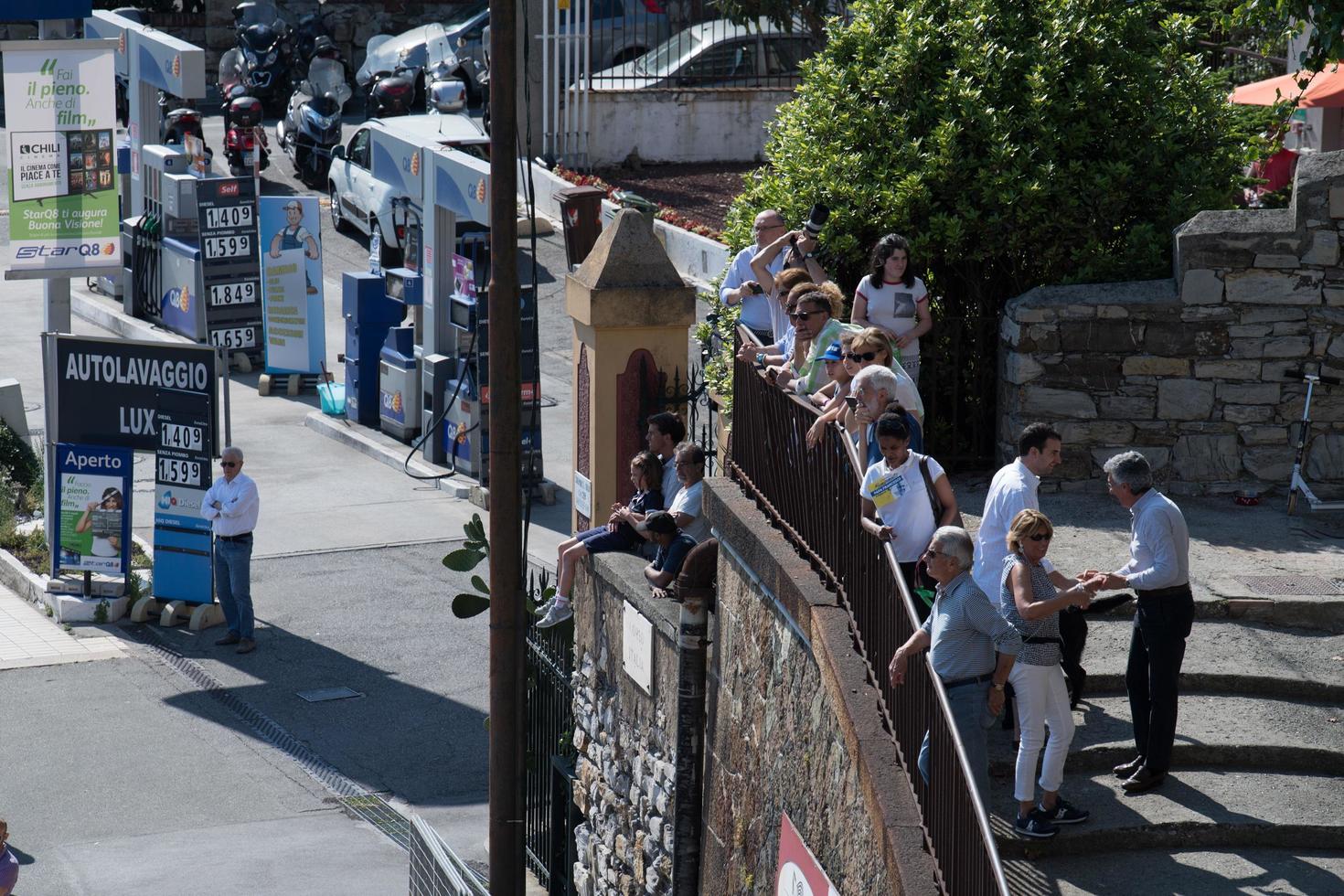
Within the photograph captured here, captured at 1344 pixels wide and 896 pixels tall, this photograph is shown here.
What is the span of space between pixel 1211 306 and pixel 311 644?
7.86m

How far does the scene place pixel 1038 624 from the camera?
22.5ft

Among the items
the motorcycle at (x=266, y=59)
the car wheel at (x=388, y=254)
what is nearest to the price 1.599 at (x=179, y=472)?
the car wheel at (x=388, y=254)

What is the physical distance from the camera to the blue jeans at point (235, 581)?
14.4 meters

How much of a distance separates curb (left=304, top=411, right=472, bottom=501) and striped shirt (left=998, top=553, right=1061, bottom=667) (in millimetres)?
11637

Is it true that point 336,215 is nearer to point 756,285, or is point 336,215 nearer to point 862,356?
point 756,285

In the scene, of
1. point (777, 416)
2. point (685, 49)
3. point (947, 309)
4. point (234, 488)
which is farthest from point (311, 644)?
point (685, 49)

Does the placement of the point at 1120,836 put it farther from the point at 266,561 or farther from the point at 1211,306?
the point at 266,561

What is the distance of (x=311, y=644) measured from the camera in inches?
575

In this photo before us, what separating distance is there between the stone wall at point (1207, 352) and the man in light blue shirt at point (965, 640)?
4.37 m

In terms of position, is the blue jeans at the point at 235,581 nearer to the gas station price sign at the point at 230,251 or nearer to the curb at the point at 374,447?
the curb at the point at 374,447

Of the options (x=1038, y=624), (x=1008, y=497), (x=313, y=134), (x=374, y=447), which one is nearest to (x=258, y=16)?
(x=313, y=134)

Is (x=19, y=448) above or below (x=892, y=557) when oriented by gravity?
below

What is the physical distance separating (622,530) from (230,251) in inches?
499

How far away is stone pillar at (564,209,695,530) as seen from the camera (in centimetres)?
1138
